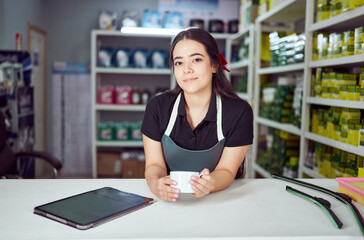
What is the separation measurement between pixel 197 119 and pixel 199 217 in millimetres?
760

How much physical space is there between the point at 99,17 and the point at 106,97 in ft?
3.57

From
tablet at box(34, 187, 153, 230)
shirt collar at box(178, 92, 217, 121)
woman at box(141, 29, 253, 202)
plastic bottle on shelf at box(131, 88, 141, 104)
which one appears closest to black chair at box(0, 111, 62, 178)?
woman at box(141, 29, 253, 202)

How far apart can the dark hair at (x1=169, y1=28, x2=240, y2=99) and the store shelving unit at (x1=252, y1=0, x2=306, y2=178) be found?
38.7 inches

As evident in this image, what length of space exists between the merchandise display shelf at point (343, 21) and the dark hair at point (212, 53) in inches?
31.8

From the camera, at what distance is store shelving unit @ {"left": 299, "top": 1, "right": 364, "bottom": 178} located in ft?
6.35

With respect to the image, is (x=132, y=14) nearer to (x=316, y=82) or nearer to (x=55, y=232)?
(x=316, y=82)

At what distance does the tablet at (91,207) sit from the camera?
3.25ft

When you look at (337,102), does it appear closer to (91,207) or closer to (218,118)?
(218,118)

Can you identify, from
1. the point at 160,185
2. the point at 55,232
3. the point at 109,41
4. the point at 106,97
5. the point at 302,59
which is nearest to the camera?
the point at 55,232

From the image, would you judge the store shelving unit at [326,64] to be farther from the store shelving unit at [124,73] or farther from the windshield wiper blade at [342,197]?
the store shelving unit at [124,73]

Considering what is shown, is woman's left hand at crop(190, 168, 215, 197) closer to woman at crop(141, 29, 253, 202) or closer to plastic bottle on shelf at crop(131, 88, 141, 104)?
woman at crop(141, 29, 253, 202)

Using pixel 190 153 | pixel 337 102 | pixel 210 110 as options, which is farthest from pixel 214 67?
pixel 337 102

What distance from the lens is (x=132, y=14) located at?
188 inches

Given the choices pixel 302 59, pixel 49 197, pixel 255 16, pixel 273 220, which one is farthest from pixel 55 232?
pixel 255 16
